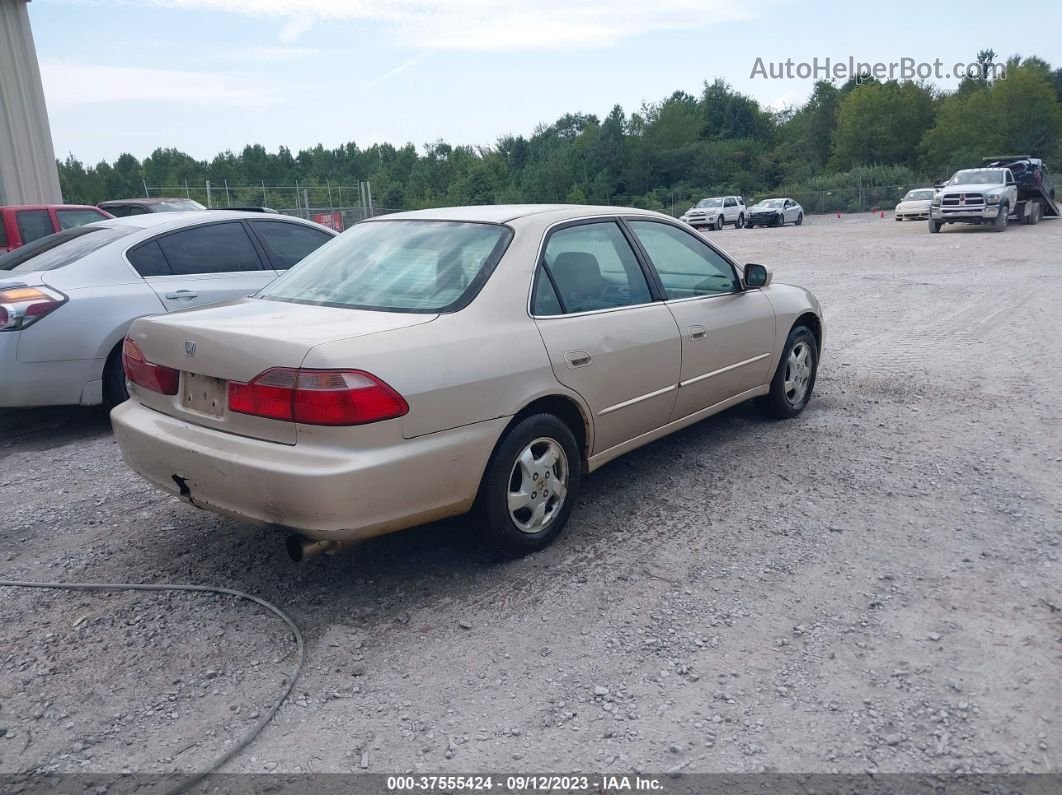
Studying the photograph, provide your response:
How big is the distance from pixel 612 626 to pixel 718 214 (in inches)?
1543

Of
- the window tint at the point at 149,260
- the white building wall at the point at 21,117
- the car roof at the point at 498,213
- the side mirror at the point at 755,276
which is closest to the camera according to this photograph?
the car roof at the point at 498,213

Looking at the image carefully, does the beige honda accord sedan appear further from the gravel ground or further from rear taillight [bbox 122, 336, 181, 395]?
the gravel ground

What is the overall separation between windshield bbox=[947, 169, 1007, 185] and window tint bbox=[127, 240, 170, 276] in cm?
2581

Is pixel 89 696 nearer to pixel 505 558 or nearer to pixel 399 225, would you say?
pixel 505 558

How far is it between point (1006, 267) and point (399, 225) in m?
14.6

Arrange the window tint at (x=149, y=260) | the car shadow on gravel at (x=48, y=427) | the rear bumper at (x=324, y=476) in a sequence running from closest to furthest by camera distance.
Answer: the rear bumper at (x=324, y=476)
the car shadow on gravel at (x=48, y=427)
the window tint at (x=149, y=260)

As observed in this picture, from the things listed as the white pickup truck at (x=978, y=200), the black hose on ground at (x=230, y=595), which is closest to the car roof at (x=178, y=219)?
the black hose on ground at (x=230, y=595)

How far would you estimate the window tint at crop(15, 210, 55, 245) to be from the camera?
11.0 m

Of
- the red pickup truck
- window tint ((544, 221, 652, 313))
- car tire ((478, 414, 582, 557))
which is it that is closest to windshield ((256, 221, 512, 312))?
window tint ((544, 221, 652, 313))

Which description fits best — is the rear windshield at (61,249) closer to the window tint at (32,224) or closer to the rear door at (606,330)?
the rear door at (606,330)

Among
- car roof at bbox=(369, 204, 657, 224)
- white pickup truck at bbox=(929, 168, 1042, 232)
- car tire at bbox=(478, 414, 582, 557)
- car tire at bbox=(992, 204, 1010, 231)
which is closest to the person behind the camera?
car tire at bbox=(478, 414, 582, 557)

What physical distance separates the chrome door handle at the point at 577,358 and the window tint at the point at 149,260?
367cm

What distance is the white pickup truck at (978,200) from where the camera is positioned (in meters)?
25.0

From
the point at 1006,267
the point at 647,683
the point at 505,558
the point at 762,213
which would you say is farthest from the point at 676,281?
the point at 762,213
